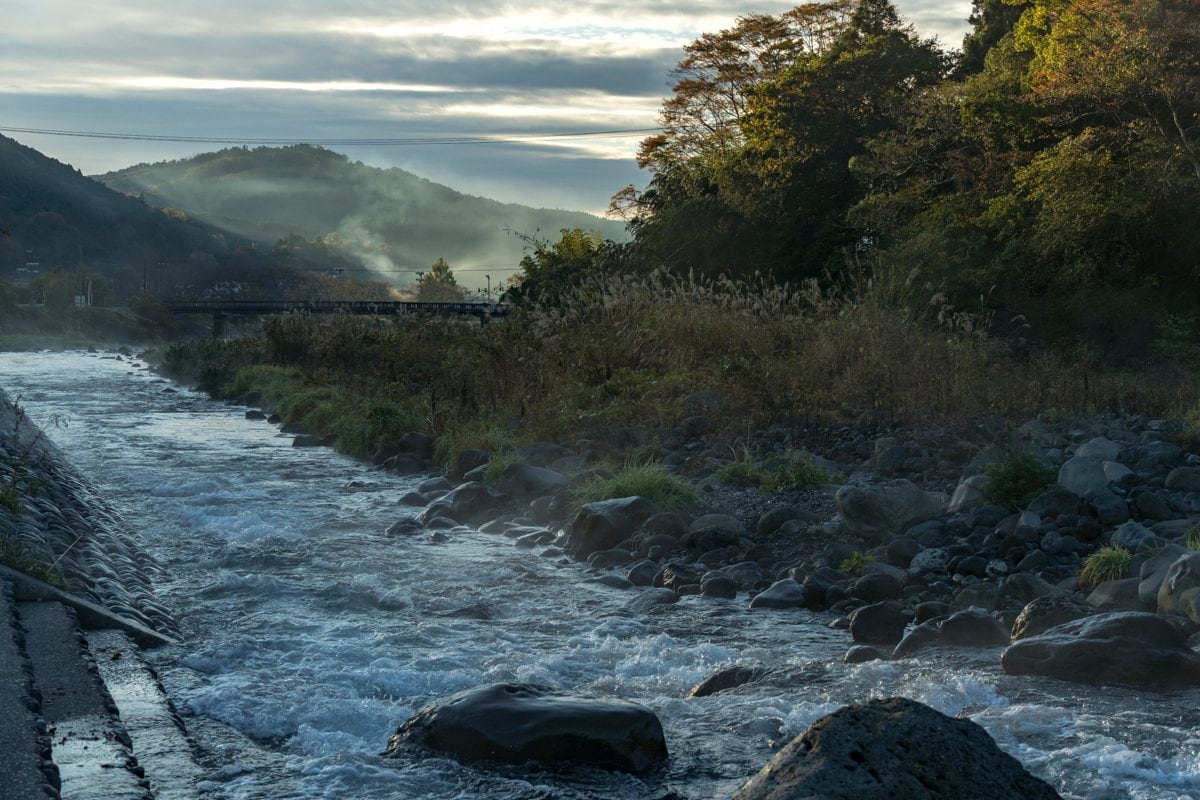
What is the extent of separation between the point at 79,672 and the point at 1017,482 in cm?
740

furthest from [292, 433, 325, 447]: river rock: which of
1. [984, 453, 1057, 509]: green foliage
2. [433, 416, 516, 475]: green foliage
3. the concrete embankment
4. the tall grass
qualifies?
[984, 453, 1057, 509]: green foliage

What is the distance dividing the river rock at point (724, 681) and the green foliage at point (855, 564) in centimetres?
234

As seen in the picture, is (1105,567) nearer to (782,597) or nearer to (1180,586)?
(1180,586)

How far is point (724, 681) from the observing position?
22.1ft

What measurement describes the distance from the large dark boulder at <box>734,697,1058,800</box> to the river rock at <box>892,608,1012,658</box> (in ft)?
11.1

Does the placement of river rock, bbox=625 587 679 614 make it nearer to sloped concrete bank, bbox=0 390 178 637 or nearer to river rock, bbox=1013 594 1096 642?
river rock, bbox=1013 594 1096 642

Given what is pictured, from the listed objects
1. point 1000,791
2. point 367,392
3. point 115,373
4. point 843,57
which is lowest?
point 115,373

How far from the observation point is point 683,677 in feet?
23.0

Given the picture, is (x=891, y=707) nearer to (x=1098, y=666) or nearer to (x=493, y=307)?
(x=1098, y=666)

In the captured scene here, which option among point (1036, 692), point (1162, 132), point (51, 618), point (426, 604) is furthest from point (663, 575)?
point (1162, 132)

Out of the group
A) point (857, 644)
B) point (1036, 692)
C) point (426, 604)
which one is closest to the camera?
point (1036, 692)

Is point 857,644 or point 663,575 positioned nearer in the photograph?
point 857,644

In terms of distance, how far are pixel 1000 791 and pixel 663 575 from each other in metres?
5.77

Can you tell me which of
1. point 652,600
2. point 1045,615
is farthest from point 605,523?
point 1045,615
